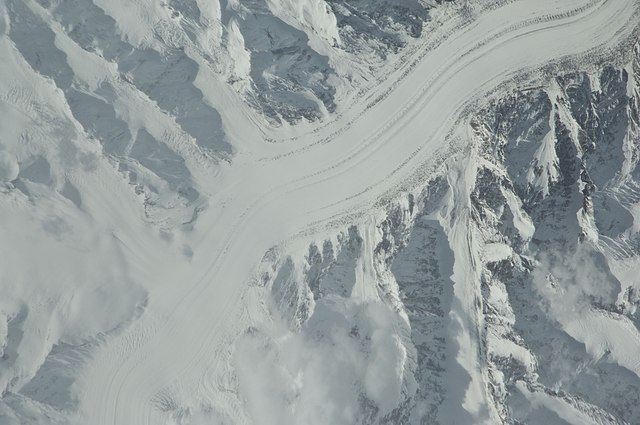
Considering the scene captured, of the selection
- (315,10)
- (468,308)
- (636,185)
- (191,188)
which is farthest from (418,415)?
(315,10)

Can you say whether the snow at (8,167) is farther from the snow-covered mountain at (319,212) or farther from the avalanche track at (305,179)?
the avalanche track at (305,179)

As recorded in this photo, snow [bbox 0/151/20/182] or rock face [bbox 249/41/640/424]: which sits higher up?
rock face [bbox 249/41/640/424]

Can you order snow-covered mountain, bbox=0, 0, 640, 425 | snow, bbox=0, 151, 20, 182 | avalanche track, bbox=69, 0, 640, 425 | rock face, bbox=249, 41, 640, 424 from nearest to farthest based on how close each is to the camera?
snow, bbox=0, 151, 20, 182, snow-covered mountain, bbox=0, 0, 640, 425, avalanche track, bbox=69, 0, 640, 425, rock face, bbox=249, 41, 640, 424

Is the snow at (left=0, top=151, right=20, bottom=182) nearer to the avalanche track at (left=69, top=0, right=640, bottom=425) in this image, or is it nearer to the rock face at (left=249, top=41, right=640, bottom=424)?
the avalanche track at (left=69, top=0, right=640, bottom=425)

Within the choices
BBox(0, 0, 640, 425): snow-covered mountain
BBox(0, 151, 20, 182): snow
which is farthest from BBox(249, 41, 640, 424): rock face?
BBox(0, 151, 20, 182): snow

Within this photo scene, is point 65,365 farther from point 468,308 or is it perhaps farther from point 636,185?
point 636,185

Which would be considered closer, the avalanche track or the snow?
the snow
